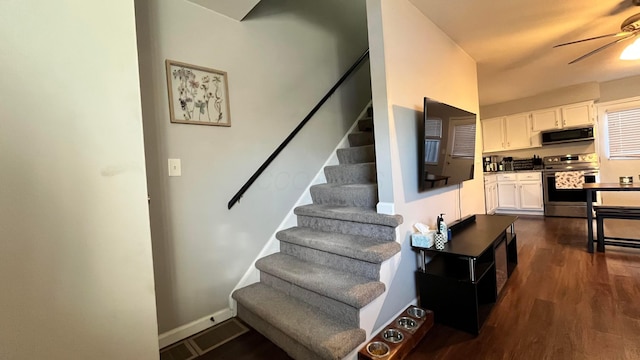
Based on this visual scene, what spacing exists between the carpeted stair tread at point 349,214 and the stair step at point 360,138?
3.34ft

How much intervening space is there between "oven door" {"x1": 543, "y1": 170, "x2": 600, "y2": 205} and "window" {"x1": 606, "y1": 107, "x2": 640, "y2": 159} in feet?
2.46

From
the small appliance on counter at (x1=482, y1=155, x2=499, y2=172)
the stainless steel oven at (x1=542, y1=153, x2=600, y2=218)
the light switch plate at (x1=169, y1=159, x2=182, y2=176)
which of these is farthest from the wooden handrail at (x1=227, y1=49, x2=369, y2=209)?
the stainless steel oven at (x1=542, y1=153, x2=600, y2=218)

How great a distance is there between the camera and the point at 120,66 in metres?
1.05

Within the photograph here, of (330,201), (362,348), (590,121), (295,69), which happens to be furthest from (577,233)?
(295,69)

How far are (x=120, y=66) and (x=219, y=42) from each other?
1219 mm

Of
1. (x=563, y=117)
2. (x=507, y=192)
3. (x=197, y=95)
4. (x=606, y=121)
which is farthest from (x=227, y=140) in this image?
(x=606, y=121)

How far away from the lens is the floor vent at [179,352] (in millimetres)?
1660

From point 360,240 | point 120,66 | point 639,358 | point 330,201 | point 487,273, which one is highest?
point 120,66

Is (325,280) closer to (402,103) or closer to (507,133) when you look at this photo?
(402,103)

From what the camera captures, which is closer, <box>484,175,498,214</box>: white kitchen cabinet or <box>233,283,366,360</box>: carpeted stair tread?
<box>233,283,366,360</box>: carpeted stair tread

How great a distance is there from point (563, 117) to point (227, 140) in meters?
6.50

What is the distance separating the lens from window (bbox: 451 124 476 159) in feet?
8.12

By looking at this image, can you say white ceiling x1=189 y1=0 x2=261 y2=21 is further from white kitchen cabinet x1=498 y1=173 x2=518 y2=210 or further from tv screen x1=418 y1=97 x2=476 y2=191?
white kitchen cabinet x1=498 y1=173 x2=518 y2=210

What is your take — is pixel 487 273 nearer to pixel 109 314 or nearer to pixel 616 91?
pixel 109 314
